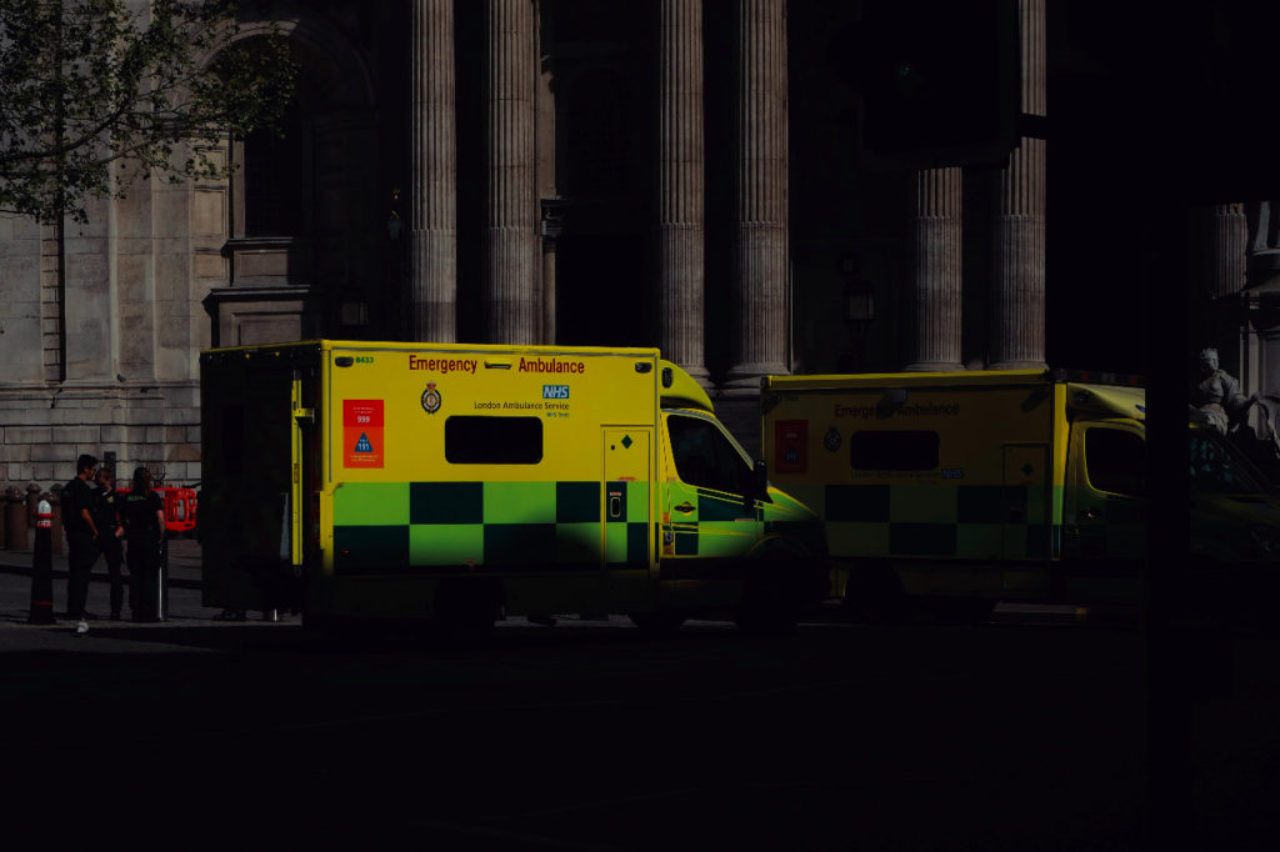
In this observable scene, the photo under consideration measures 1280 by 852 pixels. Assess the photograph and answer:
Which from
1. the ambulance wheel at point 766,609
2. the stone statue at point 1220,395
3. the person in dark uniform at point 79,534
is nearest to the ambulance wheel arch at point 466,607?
the ambulance wheel at point 766,609

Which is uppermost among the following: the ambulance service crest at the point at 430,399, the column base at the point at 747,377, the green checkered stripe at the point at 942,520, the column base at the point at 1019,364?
the column base at the point at 1019,364

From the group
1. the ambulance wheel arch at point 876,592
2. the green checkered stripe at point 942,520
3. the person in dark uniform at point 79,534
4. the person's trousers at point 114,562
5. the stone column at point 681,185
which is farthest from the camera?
the stone column at point 681,185

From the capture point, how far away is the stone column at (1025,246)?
37656mm

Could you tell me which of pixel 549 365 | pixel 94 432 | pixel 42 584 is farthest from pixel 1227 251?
pixel 42 584

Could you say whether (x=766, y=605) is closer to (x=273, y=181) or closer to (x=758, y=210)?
(x=758, y=210)

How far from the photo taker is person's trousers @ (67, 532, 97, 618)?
22.3 metres

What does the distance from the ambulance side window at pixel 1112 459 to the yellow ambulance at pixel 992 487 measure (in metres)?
Answer: 0.01

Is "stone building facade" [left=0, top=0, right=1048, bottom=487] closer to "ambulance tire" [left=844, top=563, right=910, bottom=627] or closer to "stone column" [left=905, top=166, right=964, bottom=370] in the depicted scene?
"stone column" [left=905, top=166, right=964, bottom=370]

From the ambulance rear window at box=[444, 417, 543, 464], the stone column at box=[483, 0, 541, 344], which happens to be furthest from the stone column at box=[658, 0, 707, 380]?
the ambulance rear window at box=[444, 417, 543, 464]

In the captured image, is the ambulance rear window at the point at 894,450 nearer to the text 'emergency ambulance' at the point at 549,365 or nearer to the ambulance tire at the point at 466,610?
the text 'emergency ambulance' at the point at 549,365

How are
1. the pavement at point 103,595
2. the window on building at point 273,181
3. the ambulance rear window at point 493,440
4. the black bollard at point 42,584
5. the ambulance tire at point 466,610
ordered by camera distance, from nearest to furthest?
1. the ambulance rear window at point 493,440
2. the ambulance tire at point 466,610
3. the black bollard at point 42,584
4. the pavement at point 103,595
5. the window on building at point 273,181

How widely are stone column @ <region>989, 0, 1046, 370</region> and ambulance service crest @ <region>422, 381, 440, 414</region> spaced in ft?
65.6

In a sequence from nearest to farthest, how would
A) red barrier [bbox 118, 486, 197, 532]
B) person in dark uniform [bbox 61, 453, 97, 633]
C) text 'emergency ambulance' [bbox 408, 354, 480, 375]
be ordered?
text 'emergency ambulance' [bbox 408, 354, 480, 375] → person in dark uniform [bbox 61, 453, 97, 633] → red barrier [bbox 118, 486, 197, 532]

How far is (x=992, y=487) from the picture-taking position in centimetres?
2202
